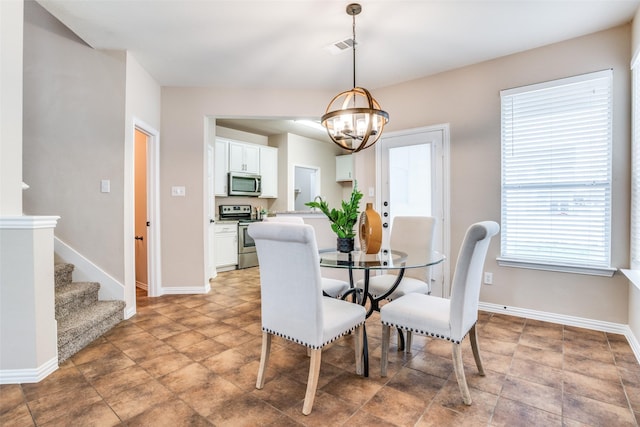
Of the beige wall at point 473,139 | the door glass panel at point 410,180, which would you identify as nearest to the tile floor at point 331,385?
the beige wall at point 473,139

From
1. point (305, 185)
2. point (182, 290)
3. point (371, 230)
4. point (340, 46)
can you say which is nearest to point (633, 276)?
point (371, 230)

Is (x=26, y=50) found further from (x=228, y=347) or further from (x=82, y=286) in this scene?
(x=228, y=347)

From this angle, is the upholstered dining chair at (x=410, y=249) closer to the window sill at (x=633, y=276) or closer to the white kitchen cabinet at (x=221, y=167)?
the window sill at (x=633, y=276)

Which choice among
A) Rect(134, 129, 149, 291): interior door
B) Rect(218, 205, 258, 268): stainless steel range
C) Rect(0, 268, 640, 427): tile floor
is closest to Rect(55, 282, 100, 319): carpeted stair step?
Rect(0, 268, 640, 427): tile floor

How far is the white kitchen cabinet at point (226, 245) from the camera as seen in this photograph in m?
5.16

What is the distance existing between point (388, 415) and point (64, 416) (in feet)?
5.41

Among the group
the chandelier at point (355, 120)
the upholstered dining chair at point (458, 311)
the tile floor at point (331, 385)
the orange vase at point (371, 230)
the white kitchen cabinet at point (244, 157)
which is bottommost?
the tile floor at point (331, 385)

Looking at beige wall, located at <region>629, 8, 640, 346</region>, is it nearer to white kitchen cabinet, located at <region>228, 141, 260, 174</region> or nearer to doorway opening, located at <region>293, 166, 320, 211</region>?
white kitchen cabinet, located at <region>228, 141, 260, 174</region>

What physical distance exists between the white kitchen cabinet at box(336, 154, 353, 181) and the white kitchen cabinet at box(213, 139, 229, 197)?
9.25ft

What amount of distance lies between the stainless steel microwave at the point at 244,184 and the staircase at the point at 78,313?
113 inches

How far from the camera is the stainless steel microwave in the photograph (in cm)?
551

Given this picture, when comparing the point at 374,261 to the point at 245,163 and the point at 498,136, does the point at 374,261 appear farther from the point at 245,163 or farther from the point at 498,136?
the point at 245,163

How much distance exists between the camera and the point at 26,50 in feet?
9.73

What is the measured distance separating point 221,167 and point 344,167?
9.80ft
